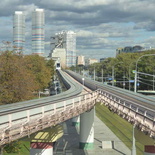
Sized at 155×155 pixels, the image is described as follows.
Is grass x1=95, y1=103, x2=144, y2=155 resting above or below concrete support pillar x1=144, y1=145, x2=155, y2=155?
below

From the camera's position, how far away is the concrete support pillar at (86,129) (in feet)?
146

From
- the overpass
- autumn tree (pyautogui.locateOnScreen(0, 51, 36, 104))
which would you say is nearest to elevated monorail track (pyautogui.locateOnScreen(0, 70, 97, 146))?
the overpass

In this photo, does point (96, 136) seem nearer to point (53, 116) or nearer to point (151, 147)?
point (151, 147)

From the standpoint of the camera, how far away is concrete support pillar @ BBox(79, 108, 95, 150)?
1748 inches

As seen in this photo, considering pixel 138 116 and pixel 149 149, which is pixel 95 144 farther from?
pixel 138 116

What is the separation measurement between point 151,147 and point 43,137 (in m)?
8.72

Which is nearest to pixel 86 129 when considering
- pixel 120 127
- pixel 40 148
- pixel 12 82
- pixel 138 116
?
pixel 12 82

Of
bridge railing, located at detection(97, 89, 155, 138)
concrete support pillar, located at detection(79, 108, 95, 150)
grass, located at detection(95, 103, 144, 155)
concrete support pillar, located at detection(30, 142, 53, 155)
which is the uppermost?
bridge railing, located at detection(97, 89, 155, 138)

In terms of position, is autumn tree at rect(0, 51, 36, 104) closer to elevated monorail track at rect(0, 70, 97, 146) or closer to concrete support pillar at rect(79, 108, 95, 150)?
concrete support pillar at rect(79, 108, 95, 150)

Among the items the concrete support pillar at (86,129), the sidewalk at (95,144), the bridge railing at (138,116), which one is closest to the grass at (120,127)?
the sidewalk at (95,144)

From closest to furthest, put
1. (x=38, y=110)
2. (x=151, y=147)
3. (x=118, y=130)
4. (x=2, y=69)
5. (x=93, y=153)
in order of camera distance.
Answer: (x=38, y=110), (x=151, y=147), (x=93, y=153), (x=2, y=69), (x=118, y=130)

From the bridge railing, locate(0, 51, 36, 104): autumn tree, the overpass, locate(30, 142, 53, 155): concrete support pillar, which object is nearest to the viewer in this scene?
the overpass

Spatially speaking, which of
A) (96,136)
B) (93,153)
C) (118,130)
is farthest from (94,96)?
(118,130)

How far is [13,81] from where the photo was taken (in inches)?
1838
